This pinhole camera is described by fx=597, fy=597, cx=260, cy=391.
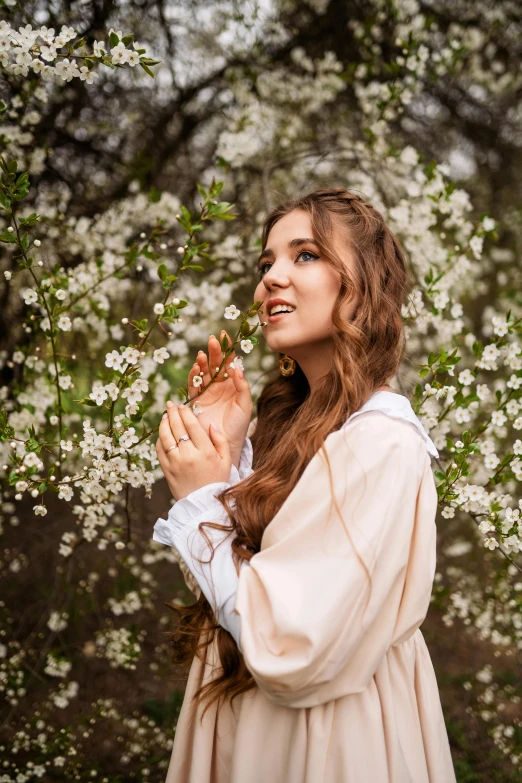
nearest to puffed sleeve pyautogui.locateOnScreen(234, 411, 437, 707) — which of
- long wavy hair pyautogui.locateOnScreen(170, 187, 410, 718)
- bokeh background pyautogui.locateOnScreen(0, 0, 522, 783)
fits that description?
long wavy hair pyautogui.locateOnScreen(170, 187, 410, 718)

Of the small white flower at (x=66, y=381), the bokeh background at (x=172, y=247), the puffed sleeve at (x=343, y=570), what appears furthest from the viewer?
the bokeh background at (x=172, y=247)

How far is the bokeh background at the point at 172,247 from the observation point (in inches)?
102

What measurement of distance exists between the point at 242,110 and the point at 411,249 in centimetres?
125

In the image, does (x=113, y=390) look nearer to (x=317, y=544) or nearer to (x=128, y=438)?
(x=128, y=438)

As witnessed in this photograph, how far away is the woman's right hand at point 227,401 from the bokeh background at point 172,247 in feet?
2.13

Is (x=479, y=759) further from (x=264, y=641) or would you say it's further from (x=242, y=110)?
(x=242, y=110)

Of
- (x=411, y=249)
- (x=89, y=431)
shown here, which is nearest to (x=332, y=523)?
(x=89, y=431)

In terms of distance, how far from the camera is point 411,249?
9.76 ft

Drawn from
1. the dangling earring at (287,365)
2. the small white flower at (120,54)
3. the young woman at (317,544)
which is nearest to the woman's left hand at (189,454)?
the young woman at (317,544)

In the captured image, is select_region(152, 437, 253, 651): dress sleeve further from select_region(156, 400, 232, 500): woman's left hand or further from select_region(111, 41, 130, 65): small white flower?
select_region(111, 41, 130, 65): small white flower

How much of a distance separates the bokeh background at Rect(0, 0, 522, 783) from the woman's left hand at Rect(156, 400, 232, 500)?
71 centimetres

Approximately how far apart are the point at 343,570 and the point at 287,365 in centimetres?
87

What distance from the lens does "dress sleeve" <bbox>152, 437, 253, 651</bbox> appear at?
125 centimetres

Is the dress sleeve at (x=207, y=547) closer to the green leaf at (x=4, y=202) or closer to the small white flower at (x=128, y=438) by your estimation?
the small white flower at (x=128, y=438)
